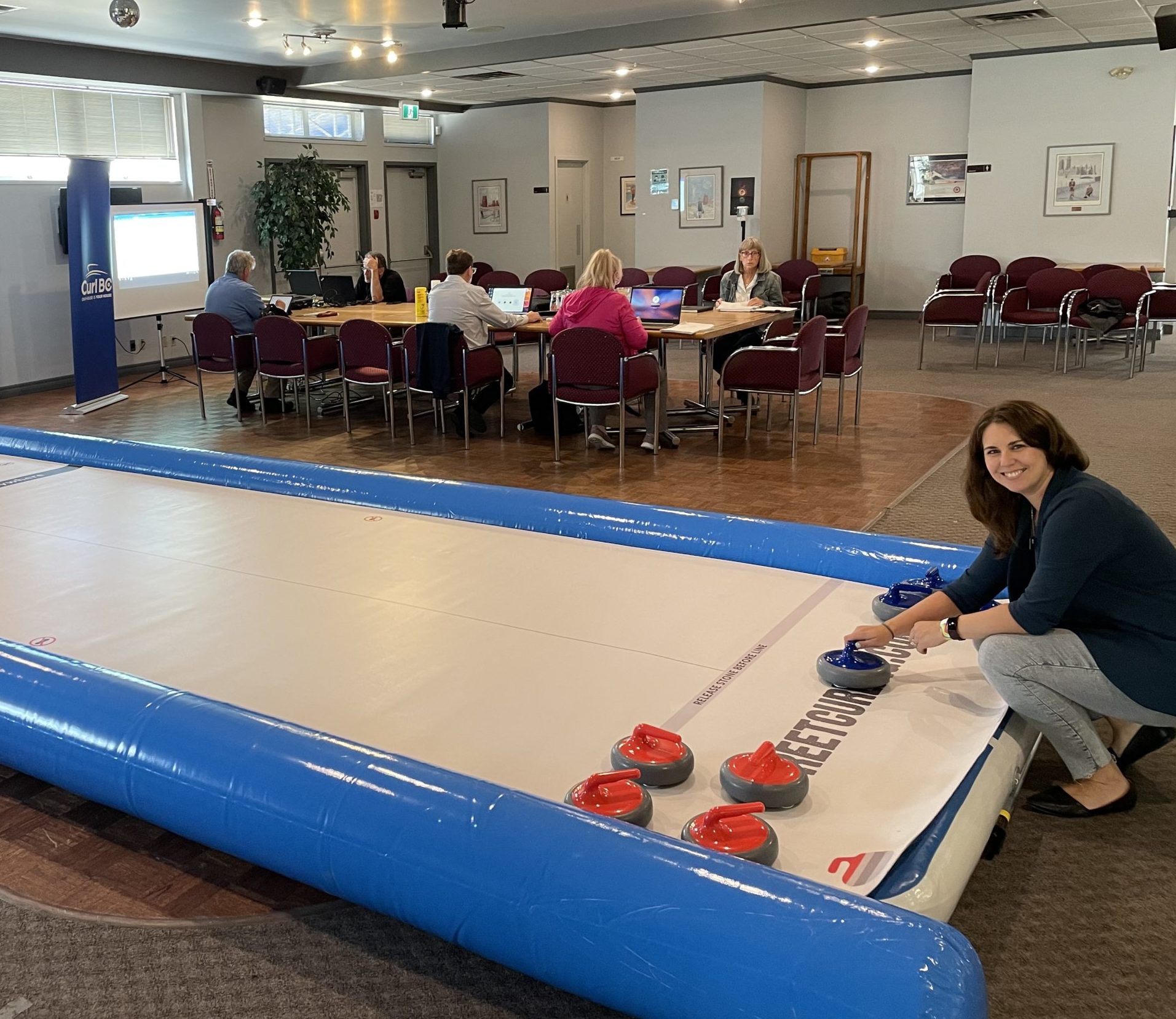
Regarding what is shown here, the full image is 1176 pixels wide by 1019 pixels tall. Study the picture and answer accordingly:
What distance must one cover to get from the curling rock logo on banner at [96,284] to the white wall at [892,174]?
8.38m

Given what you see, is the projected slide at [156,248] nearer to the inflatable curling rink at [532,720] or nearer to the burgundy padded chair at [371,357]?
the burgundy padded chair at [371,357]

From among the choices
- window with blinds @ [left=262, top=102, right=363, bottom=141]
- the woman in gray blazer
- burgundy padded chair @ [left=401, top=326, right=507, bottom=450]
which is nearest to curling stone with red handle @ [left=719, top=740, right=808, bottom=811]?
burgundy padded chair @ [left=401, top=326, right=507, bottom=450]

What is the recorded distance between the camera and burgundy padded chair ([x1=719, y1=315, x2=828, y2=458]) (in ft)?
20.8

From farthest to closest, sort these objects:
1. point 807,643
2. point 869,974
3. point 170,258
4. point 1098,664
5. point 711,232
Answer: point 711,232, point 170,258, point 807,643, point 1098,664, point 869,974

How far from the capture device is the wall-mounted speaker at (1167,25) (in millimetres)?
7680

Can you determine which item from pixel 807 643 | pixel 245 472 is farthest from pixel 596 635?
pixel 245 472

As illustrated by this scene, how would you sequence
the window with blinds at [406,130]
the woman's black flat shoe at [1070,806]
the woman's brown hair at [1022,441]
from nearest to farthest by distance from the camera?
the woman's brown hair at [1022,441]
the woman's black flat shoe at [1070,806]
the window with blinds at [406,130]

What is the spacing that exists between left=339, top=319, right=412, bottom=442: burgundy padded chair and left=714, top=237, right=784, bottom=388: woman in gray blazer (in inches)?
91.8

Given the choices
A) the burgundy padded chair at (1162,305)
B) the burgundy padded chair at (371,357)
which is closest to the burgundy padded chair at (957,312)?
the burgundy padded chair at (1162,305)

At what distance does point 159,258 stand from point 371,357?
389 cm

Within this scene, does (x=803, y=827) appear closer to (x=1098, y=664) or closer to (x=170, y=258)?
(x=1098, y=664)

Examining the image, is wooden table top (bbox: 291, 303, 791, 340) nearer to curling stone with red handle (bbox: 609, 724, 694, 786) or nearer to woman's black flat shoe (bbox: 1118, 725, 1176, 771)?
woman's black flat shoe (bbox: 1118, 725, 1176, 771)

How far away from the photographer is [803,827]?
2213 millimetres

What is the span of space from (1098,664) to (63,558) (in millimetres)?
3323
